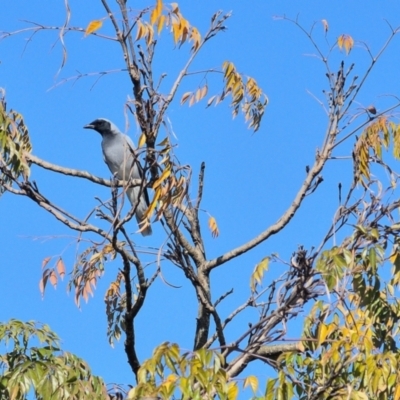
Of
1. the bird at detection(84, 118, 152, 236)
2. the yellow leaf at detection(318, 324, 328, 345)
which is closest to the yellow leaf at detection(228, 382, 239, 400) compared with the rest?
the yellow leaf at detection(318, 324, 328, 345)

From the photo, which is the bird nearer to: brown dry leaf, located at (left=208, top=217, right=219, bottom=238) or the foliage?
brown dry leaf, located at (left=208, top=217, right=219, bottom=238)

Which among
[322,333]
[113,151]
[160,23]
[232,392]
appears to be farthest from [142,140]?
[113,151]

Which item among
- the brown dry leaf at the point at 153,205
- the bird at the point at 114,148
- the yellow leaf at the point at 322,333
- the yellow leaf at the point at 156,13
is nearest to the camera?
the yellow leaf at the point at 322,333

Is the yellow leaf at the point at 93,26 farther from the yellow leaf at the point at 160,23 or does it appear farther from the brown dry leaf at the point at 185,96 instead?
the brown dry leaf at the point at 185,96

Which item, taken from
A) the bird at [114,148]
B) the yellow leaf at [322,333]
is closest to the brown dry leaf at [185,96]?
the yellow leaf at [322,333]

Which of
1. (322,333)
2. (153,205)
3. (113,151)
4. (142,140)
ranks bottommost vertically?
(322,333)

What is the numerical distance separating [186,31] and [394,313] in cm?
168

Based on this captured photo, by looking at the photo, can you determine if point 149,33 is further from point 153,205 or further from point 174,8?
point 153,205

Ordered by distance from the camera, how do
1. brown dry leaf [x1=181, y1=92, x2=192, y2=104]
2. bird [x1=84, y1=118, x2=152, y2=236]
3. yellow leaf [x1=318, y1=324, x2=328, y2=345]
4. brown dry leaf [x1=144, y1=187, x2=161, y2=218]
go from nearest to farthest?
1. yellow leaf [x1=318, y1=324, x2=328, y2=345]
2. brown dry leaf [x1=144, y1=187, x2=161, y2=218]
3. brown dry leaf [x1=181, y1=92, x2=192, y2=104]
4. bird [x1=84, y1=118, x2=152, y2=236]

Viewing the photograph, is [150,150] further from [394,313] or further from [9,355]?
[394,313]

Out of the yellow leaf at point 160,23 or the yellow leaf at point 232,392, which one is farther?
the yellow leaf at point 160,23

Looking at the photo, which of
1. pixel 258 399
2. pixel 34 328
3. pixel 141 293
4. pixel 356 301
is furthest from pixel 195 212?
pixel 258 399

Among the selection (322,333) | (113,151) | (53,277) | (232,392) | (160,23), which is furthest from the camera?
(113,151)

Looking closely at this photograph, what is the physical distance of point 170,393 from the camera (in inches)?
128
